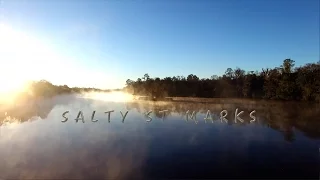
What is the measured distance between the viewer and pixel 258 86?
7519 cm

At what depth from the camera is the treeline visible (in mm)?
59997

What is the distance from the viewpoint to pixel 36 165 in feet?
51.8

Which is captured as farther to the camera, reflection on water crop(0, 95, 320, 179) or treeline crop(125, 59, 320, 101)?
treeline crop(125, 59, 320, 101)

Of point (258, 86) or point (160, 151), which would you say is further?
point (258, 86)

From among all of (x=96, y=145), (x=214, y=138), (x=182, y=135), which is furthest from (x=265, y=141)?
(x=96, y=145)

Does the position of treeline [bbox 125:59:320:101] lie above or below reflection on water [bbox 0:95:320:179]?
above

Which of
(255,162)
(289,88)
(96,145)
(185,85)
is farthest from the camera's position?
(185,85)

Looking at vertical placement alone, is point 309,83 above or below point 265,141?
above

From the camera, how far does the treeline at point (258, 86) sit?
60.0 m

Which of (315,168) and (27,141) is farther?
(27,141)

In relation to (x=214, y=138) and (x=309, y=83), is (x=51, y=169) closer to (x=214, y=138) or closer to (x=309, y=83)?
(x=214, y=138)

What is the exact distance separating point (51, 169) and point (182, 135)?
11338 mm

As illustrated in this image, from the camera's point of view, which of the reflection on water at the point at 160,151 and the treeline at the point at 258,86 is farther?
the treeline at the point at 258,86

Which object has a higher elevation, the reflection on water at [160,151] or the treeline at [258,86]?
the treeline at [258,86]
